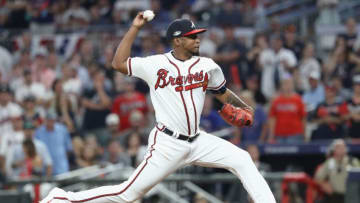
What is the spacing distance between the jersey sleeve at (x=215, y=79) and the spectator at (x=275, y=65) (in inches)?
266

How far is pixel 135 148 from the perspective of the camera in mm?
12414

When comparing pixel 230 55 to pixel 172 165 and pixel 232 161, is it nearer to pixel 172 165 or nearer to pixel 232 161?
pixel 232 161

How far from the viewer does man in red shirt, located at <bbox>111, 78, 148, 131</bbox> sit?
44.5ft

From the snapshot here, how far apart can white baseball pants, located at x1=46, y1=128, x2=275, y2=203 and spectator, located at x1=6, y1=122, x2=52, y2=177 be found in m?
5.03

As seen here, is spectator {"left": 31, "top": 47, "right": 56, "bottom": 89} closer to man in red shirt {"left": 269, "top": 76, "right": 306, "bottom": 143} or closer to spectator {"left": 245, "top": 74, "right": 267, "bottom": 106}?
spectator {"left": 245, "top": 74, "right": 267, "bottom": 106}

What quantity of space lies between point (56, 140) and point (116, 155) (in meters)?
1.00

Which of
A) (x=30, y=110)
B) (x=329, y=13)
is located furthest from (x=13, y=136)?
(x=329, y=13)

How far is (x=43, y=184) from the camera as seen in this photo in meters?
10.8

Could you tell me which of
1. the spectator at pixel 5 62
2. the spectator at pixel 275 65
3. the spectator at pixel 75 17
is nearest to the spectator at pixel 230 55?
the spectator at pixel 275 65

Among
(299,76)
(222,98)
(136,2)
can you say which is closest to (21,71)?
(136,2)

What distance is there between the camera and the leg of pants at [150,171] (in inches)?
279

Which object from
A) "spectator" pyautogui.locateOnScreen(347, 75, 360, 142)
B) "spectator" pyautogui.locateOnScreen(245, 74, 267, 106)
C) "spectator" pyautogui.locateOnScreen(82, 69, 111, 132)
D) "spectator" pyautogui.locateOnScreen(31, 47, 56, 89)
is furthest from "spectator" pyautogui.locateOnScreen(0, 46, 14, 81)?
"spectator" pyautogui.locateOnScreen(347, 75, 360, 142)

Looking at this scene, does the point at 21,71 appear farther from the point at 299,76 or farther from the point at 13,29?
the point at 299,76

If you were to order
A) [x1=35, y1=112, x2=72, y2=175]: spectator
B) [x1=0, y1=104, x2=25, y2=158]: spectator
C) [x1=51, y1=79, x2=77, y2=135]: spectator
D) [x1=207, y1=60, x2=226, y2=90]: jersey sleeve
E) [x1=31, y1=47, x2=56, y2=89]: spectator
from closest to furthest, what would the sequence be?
1. [x1=207, y1=60, x2=226, y2=90]: jersey sleeve
2. [x1=35, y1=112, x2=72, y2=175]: spectator
3. [x1=0, y1=104, x2=25, y2=158]: spectator
4. [x1=51, y1=79, x2=77, y2=135]: spectator
5. [x1=31, y1=47, x2=56, y2=89]: spectator
